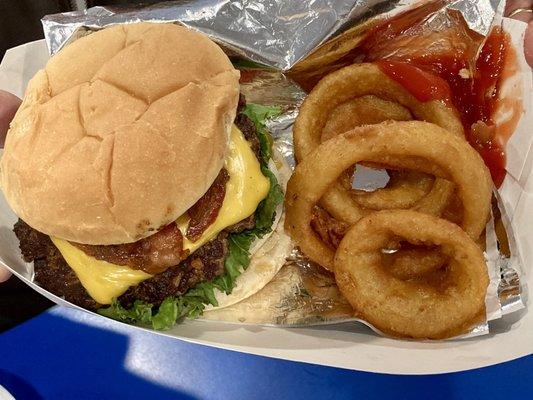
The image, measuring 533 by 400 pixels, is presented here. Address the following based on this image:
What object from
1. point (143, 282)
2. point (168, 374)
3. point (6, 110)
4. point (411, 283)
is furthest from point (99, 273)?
point (411, 283)

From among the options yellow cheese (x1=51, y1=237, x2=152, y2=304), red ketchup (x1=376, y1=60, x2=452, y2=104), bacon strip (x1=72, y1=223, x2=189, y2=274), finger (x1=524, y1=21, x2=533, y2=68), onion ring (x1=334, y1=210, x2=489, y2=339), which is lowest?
onion ring (x1=334, y1=210, x2=489, y2=339)

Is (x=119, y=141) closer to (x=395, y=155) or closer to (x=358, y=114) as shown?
(x=395, y=155)

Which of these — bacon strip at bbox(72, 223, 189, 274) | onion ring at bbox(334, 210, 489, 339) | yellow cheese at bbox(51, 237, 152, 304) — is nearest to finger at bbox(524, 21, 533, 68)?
onion ring at bbox(334, 210, 489, 339)

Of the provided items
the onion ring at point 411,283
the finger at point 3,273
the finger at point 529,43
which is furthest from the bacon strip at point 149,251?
the finger at point 529,43

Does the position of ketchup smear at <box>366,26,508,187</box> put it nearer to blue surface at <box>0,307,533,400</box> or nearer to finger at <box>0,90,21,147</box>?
blue surface at <box>0,307,533,400</box>

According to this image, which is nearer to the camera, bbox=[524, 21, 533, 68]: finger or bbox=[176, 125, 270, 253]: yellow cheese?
bbox=[176, 125, 270, 253]: yellow cheese

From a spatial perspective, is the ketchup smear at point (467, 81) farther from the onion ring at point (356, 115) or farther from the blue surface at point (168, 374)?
the blue surface at point (168, 374)

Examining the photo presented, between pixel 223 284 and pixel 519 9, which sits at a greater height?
pixel 519 9
